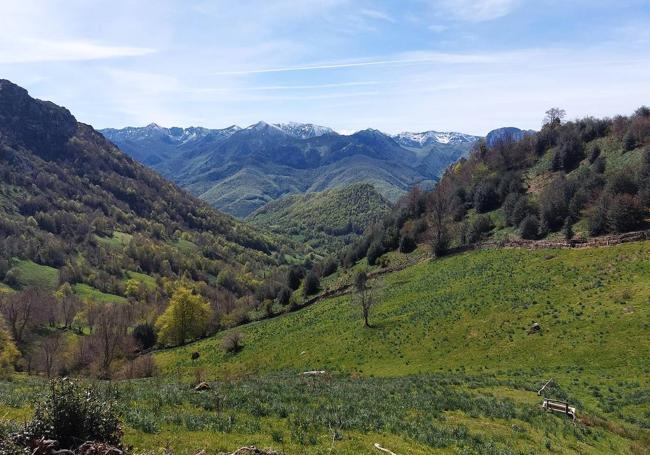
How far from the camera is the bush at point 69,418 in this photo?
10852 mm

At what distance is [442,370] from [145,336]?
2973 inches

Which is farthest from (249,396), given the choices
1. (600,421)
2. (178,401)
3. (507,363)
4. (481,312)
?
(481,312)

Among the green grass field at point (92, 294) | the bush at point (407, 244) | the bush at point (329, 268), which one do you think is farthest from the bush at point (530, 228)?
the green grass field at point (92, 294)

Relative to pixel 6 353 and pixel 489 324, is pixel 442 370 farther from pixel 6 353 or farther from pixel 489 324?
pixel 6 353

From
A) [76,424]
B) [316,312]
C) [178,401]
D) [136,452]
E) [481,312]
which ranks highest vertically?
[76,424]

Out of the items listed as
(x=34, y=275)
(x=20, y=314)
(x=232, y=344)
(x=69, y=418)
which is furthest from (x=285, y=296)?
(x=34, y=275)

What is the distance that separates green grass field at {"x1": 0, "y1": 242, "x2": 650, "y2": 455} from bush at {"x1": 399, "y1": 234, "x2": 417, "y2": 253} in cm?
1497

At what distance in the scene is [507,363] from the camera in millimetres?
38000

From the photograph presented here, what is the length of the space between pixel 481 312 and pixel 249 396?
35.0m

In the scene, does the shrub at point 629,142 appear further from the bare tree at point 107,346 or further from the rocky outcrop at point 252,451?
the bare tree at point 107,346

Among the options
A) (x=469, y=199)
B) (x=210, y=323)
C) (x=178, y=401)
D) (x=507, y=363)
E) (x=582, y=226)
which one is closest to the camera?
(x=178, y=401)

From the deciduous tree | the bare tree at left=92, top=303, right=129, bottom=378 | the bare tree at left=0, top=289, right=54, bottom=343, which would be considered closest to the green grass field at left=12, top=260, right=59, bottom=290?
the bare tree at left=0, top=289, right=54, bottom=343

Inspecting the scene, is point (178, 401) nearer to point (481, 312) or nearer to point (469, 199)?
point (481, 312)

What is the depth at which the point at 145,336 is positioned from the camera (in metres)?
94.2
